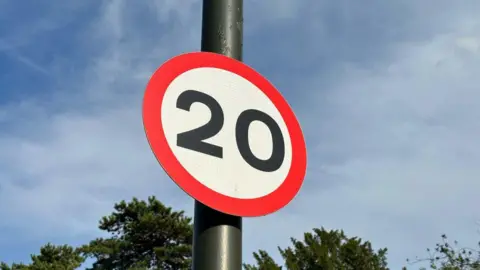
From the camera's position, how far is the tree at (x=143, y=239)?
105 feet

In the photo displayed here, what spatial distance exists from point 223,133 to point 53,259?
98.6 feet

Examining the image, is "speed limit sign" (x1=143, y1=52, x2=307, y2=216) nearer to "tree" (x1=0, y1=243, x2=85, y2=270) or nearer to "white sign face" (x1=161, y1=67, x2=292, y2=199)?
"white sign face" (x1=161, y1=67, x2=292, y2=199)

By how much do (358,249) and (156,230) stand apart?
11.9 meters

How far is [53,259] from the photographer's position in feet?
96.9

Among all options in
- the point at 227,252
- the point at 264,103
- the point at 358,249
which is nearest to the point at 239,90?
the point at 264,103

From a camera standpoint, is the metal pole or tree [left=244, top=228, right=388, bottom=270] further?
tree [left=244, top=228, right=388, bottom=270]

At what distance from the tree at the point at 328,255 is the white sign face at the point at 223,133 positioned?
24782mm

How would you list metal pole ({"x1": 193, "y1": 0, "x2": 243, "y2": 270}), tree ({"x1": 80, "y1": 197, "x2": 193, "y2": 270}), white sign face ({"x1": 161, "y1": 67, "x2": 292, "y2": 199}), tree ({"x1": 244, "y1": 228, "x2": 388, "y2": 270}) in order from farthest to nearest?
1. tree ({"x1": 80, "y1": 197, "x2": 193, "y2": 270})
2. tree ({"x1": 244, "y1": 228, "x2": 388, "y2": 270})
3. white sign face ({"x1": 161, "y1": 67, "x2": 292, "y2": 199})
4. metal pole ({"x1": 193, "y1": 0, "x2": 243, "y2": 270})

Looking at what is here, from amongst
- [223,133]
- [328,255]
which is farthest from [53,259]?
[223,133]

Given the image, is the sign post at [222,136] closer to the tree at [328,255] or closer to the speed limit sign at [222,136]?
the speed limit sign at [222,136]

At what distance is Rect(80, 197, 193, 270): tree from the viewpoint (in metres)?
32.0

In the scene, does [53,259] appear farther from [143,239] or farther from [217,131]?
[217,131]

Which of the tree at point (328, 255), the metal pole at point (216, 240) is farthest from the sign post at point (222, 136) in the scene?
the tree at point (328, 255)

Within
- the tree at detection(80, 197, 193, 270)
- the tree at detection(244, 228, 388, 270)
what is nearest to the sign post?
the tree at detection(244, 228, 388, 270)
